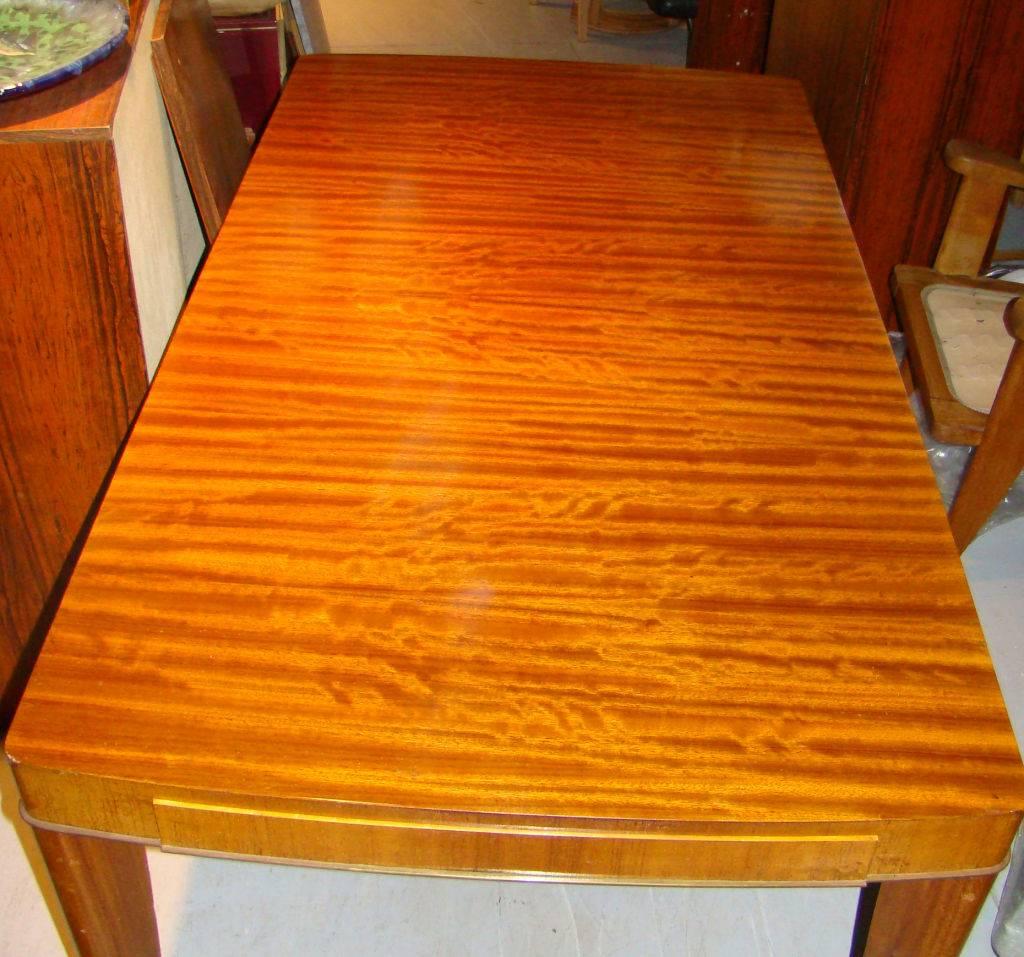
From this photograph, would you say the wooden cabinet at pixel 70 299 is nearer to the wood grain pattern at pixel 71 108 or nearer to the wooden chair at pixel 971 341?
the wood grain pattern at pixel 71 108

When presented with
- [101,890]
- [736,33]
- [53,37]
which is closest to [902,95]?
[736,33]

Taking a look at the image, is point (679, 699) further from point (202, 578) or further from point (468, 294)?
point (468, 294)

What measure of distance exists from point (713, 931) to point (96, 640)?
35.6 inches

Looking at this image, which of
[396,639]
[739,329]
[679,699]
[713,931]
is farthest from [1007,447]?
[396,639]

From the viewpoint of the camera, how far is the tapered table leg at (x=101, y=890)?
95cm

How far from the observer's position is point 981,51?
2057 millimetres

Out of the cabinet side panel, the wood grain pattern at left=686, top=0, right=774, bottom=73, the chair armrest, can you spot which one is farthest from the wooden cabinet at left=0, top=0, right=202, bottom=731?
the wood grain pattern at left=686, top=0, right=774, bottom=73

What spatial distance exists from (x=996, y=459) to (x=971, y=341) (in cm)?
25

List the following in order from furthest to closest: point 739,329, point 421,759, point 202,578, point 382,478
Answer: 1. point 739,329
2. point 382,478
3. point 202,578
4. point 421,759

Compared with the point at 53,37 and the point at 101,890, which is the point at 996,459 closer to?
the point at 101,890

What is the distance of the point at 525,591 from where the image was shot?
979 mm

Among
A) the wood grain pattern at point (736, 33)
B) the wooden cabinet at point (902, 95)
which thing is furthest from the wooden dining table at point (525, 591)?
the wood grain pattern at point (736, 33)

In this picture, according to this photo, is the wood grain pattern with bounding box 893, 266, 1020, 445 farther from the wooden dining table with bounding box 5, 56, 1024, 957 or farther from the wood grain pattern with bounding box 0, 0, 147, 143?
the wood grain pattern with bounding box 0, 0, 147, 143

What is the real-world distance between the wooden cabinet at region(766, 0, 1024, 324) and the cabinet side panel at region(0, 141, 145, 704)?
1390mm
